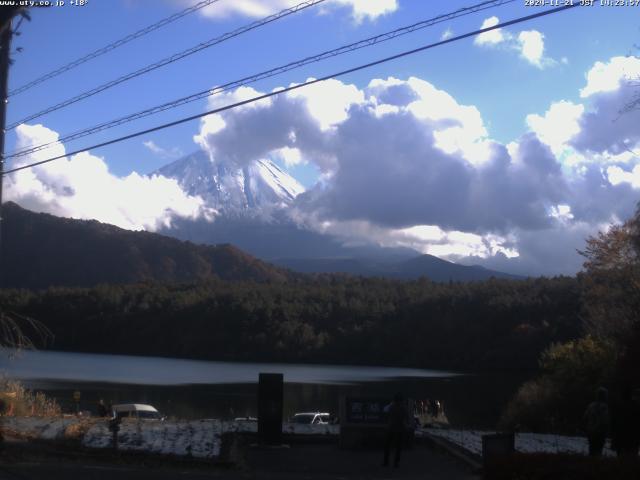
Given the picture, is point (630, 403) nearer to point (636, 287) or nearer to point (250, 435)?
point (250, 435)

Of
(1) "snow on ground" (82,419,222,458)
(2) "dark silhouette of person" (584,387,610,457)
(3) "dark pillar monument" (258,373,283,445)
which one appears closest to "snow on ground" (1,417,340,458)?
(1) "snow on ground" (82,419,222,458)

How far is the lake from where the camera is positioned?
165 ft

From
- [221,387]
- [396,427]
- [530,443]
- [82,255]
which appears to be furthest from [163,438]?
[82,255]

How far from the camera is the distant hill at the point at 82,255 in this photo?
168000mm

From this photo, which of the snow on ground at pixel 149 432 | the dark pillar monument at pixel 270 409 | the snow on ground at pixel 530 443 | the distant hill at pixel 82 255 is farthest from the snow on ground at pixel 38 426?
the distant hill at pixel 82 255

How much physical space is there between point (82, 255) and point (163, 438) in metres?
170

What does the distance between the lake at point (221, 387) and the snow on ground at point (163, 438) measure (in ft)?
65.8

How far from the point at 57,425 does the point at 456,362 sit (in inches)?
3569

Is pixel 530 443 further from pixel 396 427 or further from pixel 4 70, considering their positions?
pixel 4 70

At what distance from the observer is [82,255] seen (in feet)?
Answer: 597

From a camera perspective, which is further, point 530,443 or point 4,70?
point 530,443

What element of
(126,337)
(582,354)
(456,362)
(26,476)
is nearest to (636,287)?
(582,354)

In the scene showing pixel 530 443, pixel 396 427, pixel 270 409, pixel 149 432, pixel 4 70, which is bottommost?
pixel 530 443

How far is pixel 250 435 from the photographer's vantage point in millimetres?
18969
